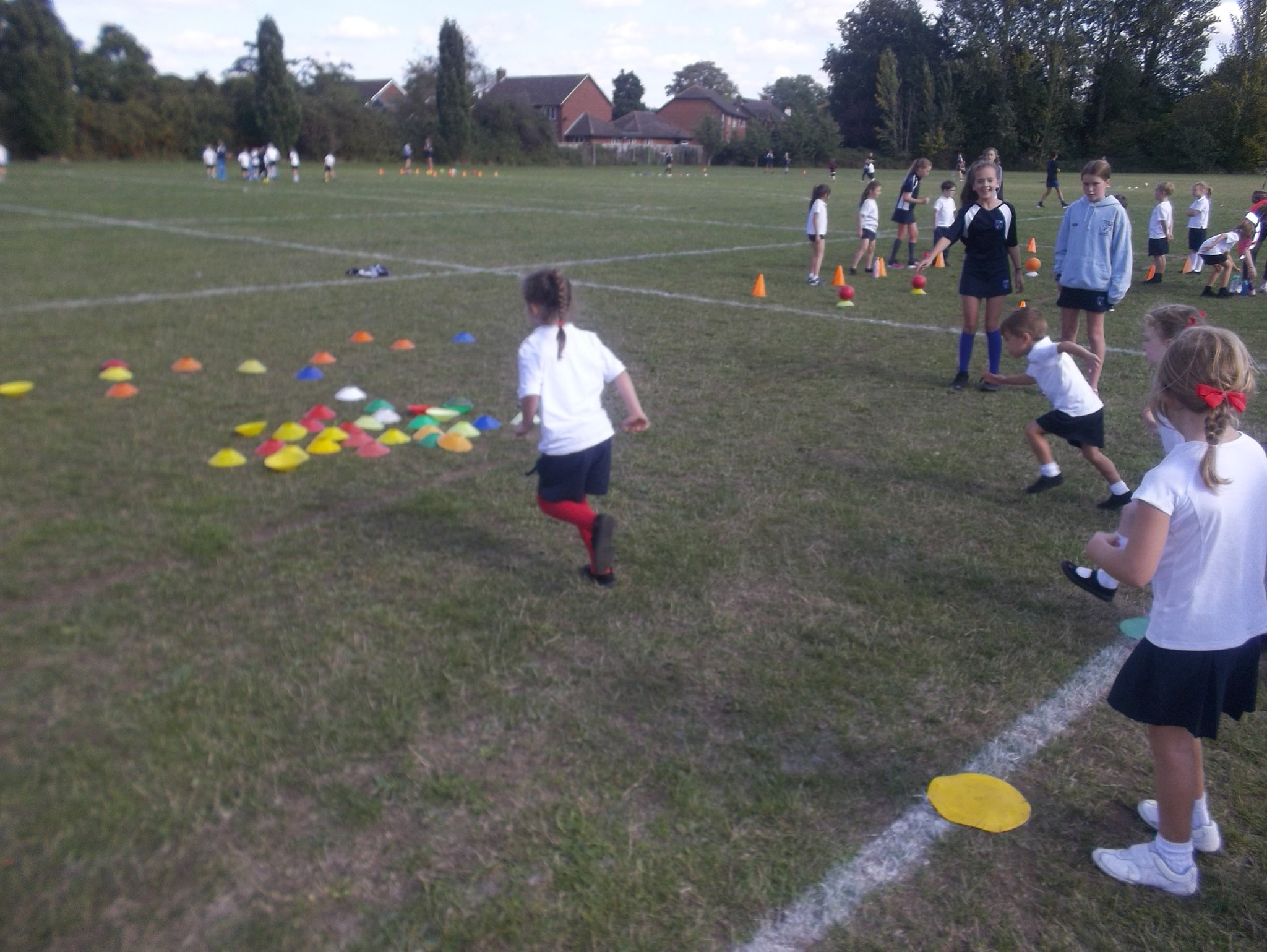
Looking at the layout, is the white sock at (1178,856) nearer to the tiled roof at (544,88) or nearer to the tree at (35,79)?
the tree at (35,79)

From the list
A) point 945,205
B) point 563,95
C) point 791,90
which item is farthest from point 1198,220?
point 791,90

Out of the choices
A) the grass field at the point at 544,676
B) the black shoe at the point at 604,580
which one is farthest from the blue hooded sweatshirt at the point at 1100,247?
the black shoe at the point at 604,580

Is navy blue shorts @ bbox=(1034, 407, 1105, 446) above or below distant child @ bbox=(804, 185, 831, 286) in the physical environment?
below

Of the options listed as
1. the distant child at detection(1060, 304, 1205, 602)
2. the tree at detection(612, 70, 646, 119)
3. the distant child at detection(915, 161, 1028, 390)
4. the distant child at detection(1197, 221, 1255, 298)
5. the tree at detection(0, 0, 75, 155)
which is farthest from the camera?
the tree at detection(612, 70, 646, 119)

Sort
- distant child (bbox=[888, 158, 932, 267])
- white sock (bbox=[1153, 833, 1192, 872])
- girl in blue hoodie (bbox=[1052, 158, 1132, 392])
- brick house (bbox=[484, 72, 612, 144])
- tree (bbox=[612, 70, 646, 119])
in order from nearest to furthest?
white sock (bbox=[1153, 833, 1192, 872]) < girl in blue hoodie (bbox=[1052, 158, 1132, 392]) < distant child (bbox=[888, 158, 932, 267]) < brick house (bbox=[484, 72, 612, 144]) < tree (bbox=[612, 70, 646, 119])

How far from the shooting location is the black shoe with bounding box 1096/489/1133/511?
554cm

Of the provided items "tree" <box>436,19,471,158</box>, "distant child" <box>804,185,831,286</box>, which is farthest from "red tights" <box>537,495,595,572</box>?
"tree" <box>436,19,471,158</box>

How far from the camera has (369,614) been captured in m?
4.11

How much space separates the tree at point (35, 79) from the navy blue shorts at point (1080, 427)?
157 ft

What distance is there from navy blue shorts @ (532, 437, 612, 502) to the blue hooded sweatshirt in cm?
516

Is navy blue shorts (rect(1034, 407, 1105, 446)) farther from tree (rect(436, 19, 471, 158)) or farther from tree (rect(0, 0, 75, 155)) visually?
tree (rect(436, 19, 471, 158))

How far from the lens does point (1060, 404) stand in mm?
5566

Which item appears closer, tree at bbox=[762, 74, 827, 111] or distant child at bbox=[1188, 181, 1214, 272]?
distant child at bbox=[1188, 181, 1214, 272]

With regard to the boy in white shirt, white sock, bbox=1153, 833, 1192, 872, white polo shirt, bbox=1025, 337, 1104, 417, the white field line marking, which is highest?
the boy in white shirt
